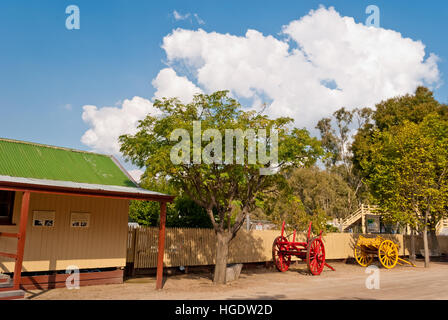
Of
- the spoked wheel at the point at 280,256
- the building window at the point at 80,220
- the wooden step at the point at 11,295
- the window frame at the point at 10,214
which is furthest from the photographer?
the spoked wheel at the point at 280,256

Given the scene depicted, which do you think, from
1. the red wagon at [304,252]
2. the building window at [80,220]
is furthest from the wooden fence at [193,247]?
the building window at [80,220]

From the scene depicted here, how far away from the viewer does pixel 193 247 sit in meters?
18.3

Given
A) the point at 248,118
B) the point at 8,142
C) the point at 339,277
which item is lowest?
the point at 339,277

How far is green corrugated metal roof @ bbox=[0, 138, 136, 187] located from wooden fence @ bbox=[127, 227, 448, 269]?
275 centimetres

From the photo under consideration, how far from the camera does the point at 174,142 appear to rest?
14078 millimetres

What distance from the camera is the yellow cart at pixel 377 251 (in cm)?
2248

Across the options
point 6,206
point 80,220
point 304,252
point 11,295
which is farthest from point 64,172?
point 304,252

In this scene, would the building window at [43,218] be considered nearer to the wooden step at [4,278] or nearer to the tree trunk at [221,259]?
the wooden step at [4,278]

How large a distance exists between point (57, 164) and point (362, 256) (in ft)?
60.7

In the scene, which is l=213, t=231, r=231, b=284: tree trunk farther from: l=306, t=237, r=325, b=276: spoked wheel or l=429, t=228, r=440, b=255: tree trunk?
l=429, t=228, r=440, b=255: tree trunk

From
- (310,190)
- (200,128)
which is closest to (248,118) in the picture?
(200,128)

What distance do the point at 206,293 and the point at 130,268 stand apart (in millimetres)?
4941

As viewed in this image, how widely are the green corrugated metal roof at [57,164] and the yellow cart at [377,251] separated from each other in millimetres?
15088
